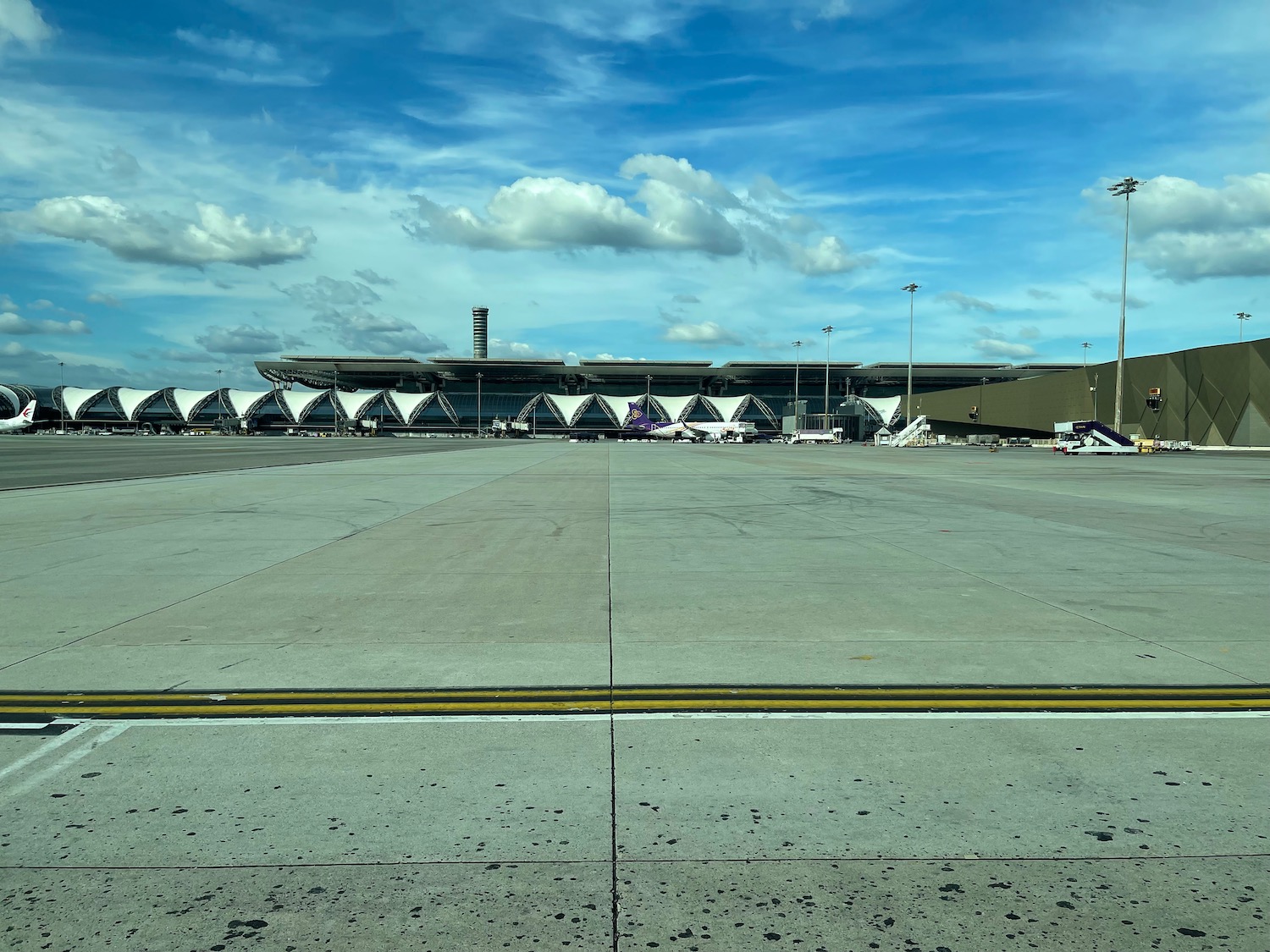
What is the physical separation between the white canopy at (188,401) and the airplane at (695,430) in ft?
274

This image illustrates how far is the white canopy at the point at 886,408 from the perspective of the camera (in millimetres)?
162625

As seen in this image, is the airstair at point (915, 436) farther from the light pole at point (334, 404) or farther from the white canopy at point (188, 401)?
the white canopy at point (188, 401)

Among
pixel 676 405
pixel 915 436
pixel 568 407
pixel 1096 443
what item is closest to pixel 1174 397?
pixel 1096 443

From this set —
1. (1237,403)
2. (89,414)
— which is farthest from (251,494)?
(89,414)

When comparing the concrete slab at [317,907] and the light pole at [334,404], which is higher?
the light pole at [334,404]

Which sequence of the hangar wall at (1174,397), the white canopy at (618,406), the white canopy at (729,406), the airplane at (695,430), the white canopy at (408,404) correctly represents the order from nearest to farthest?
the hangar wall at (1174,397) < the airplane at (695,430) < the white canopy at (408,404) < the white canopy at (729,406) < the white canopy at (618,406)

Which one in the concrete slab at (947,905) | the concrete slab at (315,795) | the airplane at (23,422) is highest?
the airplane at (23,422)

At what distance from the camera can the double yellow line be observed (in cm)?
548

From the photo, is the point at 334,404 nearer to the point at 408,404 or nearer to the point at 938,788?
the point at 408,404

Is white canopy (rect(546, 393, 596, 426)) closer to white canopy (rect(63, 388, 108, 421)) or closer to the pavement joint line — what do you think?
white canopy (rect(63, 388, 108, 421))

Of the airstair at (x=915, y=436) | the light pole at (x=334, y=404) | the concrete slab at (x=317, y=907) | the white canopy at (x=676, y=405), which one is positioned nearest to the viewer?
the concrete slab at (x=317, y=907)

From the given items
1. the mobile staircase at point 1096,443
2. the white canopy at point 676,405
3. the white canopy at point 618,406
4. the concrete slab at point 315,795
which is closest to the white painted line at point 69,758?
the concrete slab at point 315,795

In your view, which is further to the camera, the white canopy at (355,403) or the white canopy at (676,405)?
the white canopy at (676,405)

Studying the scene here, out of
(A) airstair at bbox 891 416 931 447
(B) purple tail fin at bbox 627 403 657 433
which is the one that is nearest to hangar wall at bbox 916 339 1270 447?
(A) airstair at bbox 891 416 931 447
